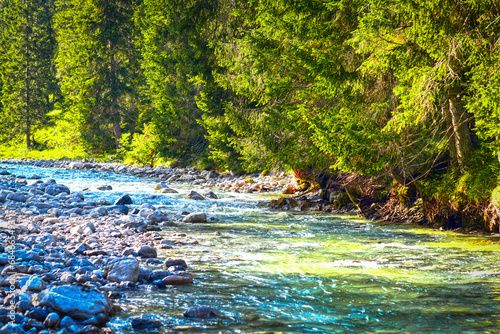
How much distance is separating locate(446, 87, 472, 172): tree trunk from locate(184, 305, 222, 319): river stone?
5.25 m

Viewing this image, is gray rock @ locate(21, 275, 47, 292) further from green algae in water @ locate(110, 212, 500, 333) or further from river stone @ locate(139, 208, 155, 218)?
river stone @ locate(139, 208, 155, 218)

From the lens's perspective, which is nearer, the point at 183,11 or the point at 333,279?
the point at 333,279

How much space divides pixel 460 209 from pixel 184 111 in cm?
1718

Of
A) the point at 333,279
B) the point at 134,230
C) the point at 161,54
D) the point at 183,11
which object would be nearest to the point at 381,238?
the point at 333,279

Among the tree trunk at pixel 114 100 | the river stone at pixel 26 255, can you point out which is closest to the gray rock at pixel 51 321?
the river stone at pixel 26 255

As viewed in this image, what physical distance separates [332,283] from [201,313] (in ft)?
5.33

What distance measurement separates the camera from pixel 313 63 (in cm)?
809

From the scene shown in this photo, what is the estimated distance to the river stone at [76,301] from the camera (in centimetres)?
327

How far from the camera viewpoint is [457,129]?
7.15m

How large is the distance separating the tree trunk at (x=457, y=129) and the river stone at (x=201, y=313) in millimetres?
5246

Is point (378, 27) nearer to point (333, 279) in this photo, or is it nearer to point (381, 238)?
point (381, 238)

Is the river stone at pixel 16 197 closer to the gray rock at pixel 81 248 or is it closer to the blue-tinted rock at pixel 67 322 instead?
the gray rock at pixel 81 248

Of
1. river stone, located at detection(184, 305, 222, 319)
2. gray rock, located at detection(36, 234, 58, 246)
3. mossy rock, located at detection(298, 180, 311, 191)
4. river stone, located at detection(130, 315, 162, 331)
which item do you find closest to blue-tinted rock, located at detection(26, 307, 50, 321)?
river stone, located at detection(130, 315, 162, 331)

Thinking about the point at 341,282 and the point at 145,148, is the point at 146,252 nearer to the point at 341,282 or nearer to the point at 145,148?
the point at 341,282
